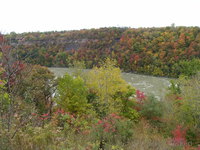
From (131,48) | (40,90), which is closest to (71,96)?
(40,90)

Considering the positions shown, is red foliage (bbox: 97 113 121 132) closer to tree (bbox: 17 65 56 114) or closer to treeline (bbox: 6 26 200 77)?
tree (bbox: 17 65 56 114)

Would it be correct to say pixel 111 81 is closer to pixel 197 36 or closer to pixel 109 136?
pixel 109 136

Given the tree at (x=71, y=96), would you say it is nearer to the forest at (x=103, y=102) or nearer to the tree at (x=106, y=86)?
the forest at (x=103, y=102)

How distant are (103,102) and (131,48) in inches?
1931

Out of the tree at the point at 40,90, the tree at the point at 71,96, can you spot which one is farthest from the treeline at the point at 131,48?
the tree at the point at 71,96

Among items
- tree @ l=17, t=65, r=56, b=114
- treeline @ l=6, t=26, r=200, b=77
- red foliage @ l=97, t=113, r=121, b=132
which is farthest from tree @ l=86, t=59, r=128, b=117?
treeline @ l=6, t=26, r=200, b=77

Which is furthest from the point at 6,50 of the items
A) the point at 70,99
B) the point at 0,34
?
the point at 70,99

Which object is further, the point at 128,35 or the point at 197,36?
the point at 128,35

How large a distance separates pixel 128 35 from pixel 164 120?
2282 inches

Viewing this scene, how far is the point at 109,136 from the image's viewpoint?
5781 mm

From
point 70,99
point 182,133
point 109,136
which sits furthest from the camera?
point 70,99

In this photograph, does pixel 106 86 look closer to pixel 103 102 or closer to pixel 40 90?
pixel 103 102

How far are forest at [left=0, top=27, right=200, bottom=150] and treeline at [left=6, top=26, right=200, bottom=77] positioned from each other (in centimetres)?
29

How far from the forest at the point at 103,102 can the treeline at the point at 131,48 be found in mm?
294
